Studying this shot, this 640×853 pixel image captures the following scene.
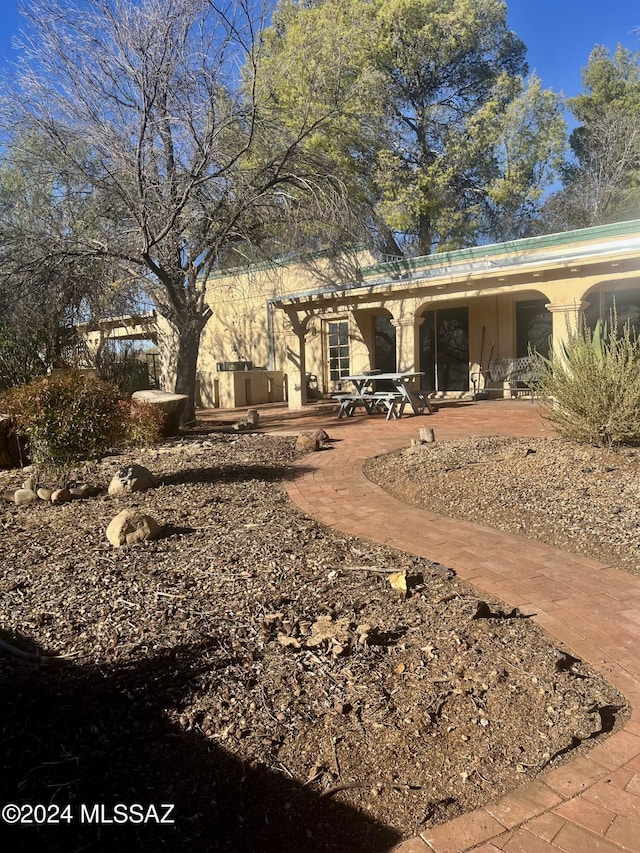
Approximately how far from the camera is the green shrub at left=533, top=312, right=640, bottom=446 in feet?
18.4

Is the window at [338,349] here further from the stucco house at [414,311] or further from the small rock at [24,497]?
the small rock at [24,497]

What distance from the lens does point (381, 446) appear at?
7727 mm

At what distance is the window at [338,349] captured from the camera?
1688cm

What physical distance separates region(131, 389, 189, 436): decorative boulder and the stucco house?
3.02m

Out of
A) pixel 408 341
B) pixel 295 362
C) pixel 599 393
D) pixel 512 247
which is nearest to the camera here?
pixel 599 393

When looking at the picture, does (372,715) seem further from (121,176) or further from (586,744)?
(121,176)

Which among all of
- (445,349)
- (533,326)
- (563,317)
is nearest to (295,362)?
(445,349)

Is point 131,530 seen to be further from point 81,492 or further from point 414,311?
point 414,311

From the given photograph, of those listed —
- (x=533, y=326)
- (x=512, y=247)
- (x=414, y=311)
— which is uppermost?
(x=512, y=247)

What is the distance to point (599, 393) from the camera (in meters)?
5.73

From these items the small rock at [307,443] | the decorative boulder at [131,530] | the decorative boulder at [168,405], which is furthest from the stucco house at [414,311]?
the decorative boulder at [131,530]

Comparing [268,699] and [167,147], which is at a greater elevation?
[167,147]

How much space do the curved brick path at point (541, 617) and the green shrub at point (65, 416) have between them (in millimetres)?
1889

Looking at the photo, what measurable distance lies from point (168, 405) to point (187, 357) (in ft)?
7.84
